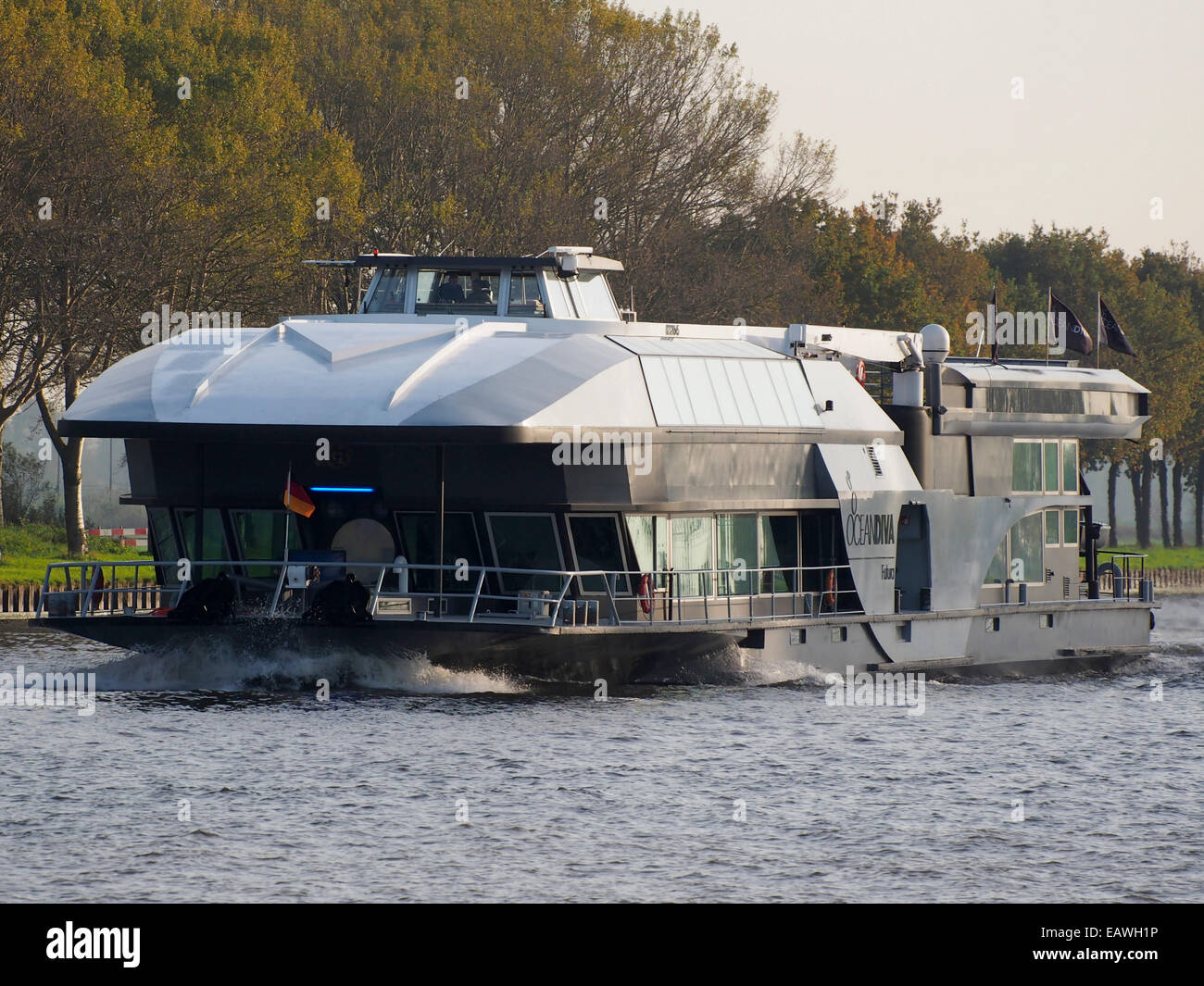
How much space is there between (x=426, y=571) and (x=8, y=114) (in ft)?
81.9

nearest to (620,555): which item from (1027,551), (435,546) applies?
(435,546)

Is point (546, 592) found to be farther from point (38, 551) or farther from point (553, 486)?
point (38, 551)

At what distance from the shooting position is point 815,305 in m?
78.3

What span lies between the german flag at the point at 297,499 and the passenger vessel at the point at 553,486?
54 mm

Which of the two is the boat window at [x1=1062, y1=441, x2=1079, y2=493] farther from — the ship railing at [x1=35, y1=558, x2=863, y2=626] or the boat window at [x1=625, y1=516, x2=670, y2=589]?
the boat window at [x1=625, y1=516, x2=670, y2=589]

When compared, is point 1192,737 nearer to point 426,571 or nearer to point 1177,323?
point 426,571

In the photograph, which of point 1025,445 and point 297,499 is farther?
point 1025,445

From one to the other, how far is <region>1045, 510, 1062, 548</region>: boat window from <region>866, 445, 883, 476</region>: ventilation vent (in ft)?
22.9

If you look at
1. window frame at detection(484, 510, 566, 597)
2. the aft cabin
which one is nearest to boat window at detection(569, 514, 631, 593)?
window frame at detection(484, 510, 566, 597)

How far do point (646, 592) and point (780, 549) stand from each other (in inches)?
161

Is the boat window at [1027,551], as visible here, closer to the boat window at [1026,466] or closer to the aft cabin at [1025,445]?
the aft cabin at [1025,445]

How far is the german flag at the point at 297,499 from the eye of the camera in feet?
113

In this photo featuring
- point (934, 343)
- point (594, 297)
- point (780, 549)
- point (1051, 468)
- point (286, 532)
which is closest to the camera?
point (286, 532)

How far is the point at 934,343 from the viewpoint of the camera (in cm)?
4144
